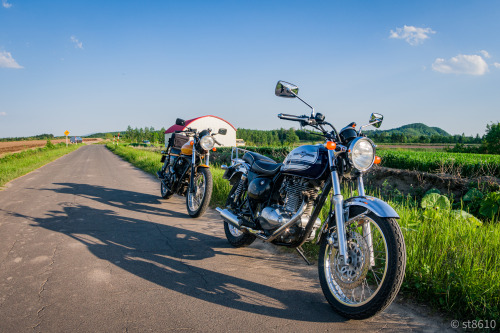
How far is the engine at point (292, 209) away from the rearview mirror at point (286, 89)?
841 millimetres

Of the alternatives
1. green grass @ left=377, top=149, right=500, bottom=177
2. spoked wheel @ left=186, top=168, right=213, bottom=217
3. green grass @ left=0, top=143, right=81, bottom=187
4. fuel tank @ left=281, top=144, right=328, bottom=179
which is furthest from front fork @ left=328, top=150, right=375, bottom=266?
green grass @ left=0, top=143, right=81, bottom=187

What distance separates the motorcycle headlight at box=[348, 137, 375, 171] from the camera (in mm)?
2490

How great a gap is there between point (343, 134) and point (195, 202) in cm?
367

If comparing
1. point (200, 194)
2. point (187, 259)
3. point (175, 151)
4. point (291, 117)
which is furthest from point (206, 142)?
point (291, 117)

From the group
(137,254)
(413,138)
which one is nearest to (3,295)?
(137,254)

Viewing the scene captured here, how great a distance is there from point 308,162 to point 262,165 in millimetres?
954

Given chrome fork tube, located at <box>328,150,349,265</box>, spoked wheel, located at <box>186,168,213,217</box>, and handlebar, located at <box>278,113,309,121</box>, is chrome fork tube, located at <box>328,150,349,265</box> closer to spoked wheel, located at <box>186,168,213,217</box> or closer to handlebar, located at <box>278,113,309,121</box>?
handlebar, located at <box>278,113,309,121</box>

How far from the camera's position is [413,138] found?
54.2 m

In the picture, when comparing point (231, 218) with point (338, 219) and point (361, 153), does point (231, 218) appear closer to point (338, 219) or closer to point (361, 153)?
point (338, 219)

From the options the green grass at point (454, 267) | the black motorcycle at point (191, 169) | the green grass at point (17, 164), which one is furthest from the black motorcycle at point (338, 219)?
the green grass at point (17, 164)

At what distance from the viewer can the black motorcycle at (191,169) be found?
555 centimetres

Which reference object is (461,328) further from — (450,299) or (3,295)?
(3,295)

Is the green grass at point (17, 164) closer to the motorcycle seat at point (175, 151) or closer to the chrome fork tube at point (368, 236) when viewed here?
the motorcycle seat at point (175, 151)

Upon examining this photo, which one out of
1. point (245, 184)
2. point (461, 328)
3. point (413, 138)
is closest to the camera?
point (461, 328)
